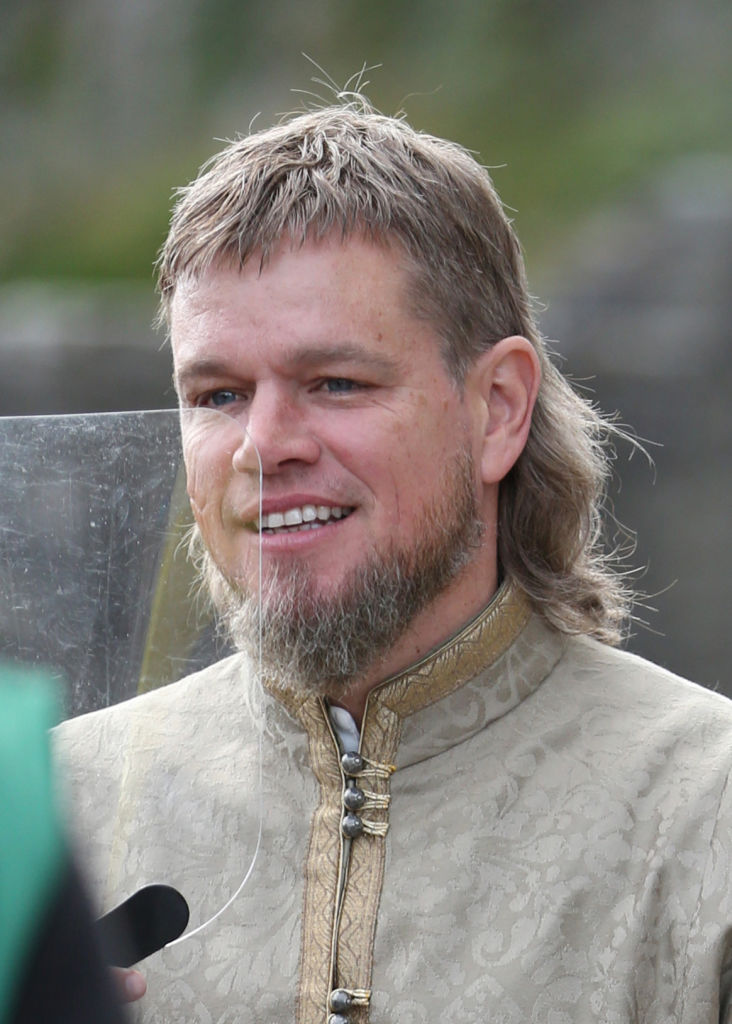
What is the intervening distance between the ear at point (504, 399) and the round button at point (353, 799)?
1.79ft

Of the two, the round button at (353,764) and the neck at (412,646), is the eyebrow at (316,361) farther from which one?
the round button at (353,764)

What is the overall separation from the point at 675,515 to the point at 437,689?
524 cm

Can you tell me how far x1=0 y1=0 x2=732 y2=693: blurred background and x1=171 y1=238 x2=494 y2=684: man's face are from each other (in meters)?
4.85

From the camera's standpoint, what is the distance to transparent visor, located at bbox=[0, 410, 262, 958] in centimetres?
181

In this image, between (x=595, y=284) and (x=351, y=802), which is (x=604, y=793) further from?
(x=595, y=284)

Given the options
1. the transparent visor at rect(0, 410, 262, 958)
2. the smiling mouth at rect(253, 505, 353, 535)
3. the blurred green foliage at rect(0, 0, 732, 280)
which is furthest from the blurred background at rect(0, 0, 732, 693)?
the transparent visor at rect(0, 410, 262, 958)

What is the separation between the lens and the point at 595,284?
7.93m

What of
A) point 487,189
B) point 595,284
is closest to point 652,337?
point 595,284

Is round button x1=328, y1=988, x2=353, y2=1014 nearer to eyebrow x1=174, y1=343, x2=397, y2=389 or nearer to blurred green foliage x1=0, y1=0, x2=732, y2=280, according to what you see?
eyebrow x1=174, y1=343, x2=397, y2=389

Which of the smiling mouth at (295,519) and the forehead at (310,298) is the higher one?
the forehead at (310,298)

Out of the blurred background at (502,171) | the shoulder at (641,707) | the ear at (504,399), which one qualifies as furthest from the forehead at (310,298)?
the blurred background at (502,171)

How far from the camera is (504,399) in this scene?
101 inches

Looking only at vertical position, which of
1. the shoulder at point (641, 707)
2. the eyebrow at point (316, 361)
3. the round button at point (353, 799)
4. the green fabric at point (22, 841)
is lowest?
the round button at point (353, 799)

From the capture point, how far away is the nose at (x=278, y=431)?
2.25m
